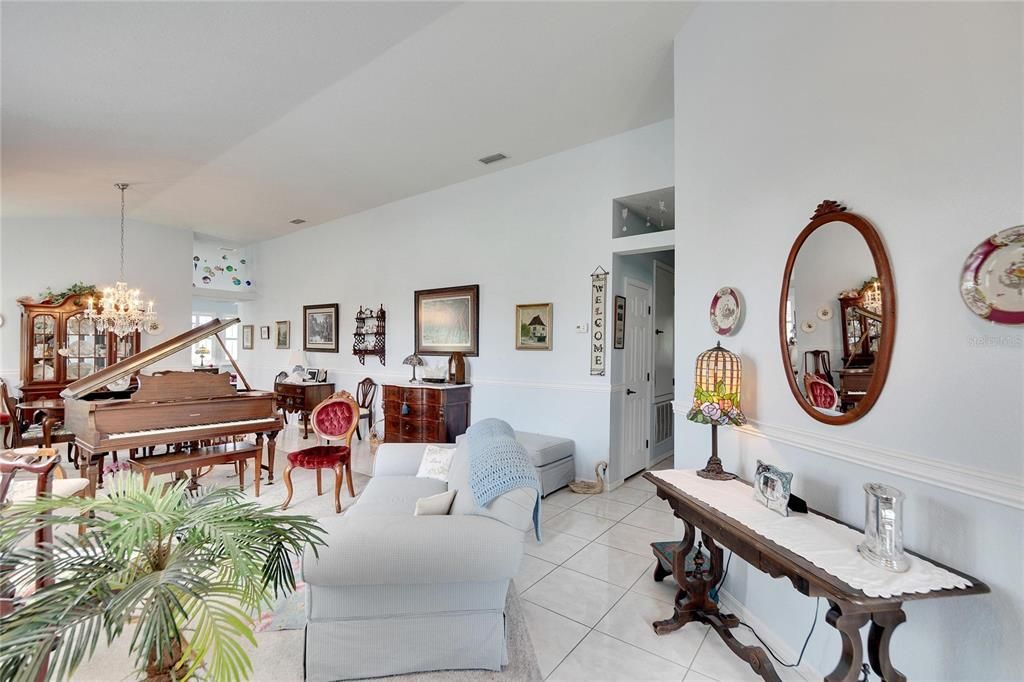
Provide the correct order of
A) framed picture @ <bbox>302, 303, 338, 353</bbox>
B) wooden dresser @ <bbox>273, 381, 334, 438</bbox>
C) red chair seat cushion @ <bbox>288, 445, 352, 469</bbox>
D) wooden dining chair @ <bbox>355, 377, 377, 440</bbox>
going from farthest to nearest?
framed picture @ <bbox>302, 303, 338, 353</bbox> → wooden dresser @ <bbox>273, 381, 334, 438</bbox> → wooden dining chair @ <bbox>355, 377, 377, 440</bbox> → red chair seat cushion @ <bbox>288, 445, 352, 469</bbox>

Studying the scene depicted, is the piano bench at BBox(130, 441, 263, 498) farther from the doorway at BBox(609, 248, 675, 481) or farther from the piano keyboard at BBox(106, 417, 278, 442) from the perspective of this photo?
the doorway at BBox(609, 248, 675, 481)

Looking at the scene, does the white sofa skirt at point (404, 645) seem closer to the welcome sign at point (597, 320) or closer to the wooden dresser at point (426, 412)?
the welcome sign at point (597, 320)

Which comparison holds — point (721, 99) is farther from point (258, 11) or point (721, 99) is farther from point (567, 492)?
point (567, 492)

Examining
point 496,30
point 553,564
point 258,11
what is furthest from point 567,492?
point 258,11

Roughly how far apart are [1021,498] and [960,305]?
Answer: 0.56m

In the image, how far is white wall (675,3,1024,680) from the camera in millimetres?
1247

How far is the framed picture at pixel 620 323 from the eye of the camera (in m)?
4.27

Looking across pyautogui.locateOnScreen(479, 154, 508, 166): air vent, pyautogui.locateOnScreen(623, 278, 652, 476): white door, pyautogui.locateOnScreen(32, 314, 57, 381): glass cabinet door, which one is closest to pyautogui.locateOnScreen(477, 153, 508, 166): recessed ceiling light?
pyautogui.locateOnScreen(479, 154, 508, 166): air vent

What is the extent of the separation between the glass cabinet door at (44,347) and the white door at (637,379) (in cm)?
758

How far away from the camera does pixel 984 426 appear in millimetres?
1281

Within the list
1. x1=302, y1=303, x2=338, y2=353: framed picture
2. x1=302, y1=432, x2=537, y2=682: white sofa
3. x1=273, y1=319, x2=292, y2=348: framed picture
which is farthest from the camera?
x1=273, y1=319, x2=292, y2=348: framed picture

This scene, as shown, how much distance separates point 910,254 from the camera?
1.49 metres

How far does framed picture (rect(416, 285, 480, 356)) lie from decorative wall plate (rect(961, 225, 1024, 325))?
4.22m

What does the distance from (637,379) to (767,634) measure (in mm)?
2833
